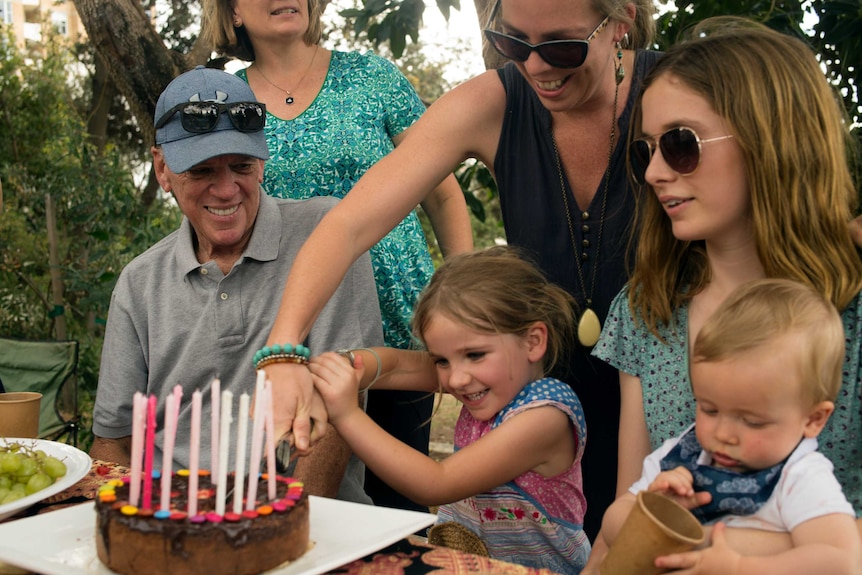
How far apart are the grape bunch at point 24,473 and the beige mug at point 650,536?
119cm

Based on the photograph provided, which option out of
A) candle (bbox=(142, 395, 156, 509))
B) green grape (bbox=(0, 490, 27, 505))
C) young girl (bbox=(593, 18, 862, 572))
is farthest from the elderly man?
young girl (bbox=(593, 18, 862, 572))

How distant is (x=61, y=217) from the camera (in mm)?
7023

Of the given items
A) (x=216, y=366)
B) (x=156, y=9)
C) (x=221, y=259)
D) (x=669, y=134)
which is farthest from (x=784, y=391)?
(x=156, y=9)

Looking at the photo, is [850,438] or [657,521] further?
[850,438]

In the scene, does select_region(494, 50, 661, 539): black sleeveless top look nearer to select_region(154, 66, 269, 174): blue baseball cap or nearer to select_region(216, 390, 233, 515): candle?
select_region(154, 66, 269, 174): blue baseball cap

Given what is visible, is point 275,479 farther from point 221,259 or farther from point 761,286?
point 221,259

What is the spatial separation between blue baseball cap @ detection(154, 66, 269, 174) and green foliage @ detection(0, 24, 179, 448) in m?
2.62

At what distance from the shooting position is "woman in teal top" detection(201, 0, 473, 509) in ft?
10.7

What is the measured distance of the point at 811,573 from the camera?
148 centimetres

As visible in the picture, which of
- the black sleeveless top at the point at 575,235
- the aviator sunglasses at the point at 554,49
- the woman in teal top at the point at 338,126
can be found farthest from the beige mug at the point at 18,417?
the aviator sunglasses at the point at 554,49

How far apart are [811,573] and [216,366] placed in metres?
1.82

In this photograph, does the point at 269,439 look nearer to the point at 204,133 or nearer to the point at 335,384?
the point at 335,384

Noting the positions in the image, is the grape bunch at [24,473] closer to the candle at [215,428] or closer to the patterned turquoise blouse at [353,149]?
the candle at [215,428]

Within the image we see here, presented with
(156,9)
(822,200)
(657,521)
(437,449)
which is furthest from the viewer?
(156,9)
